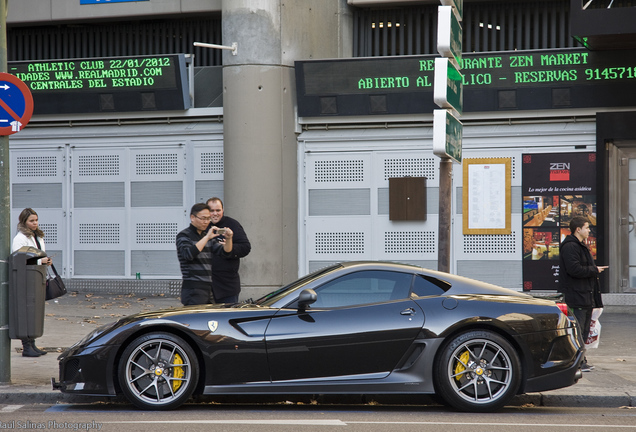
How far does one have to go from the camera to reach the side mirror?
22.5 feet

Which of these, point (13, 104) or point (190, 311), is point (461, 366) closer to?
point (190, 311)

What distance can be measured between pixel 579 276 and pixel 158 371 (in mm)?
4549

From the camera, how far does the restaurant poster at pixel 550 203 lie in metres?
14.1

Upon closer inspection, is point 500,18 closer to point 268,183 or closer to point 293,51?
point 293,51

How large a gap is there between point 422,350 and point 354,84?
8.59 meters

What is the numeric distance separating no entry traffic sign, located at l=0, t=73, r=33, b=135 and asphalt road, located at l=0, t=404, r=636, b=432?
2.65m

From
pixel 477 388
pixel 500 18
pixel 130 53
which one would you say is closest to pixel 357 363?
pixel 477 388

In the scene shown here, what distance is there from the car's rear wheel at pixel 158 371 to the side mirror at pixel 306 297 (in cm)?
98

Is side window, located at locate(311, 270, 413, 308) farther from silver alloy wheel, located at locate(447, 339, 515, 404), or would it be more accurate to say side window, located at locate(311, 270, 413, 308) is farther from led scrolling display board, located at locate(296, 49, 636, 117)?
led scrolling display board, located at locate(296, 49, 636, 117)

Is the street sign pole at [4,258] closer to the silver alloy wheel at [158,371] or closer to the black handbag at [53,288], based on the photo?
the black handbag at [53,288]

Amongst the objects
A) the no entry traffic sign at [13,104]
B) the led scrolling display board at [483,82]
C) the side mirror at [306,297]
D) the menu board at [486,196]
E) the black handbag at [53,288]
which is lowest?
the black handbag at [53,288]

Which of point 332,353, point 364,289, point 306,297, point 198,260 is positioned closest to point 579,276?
point 364,289

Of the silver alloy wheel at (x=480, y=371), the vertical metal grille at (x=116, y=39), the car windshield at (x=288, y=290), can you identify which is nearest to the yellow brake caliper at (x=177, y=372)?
the car windshield at (x=288, y=290)

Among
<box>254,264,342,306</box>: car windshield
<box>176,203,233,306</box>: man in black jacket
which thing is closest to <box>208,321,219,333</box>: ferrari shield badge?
<box>254,264,342,306</box>: car windshield
